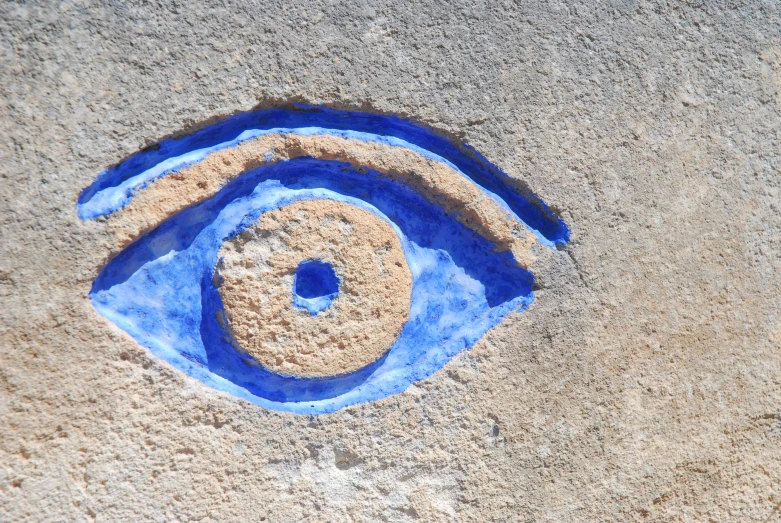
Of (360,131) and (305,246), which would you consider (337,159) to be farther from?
(305,246)

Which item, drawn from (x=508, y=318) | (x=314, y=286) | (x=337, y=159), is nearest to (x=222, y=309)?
(x=314, y=286)

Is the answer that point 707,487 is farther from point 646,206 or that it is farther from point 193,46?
point 193,46

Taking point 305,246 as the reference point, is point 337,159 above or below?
above

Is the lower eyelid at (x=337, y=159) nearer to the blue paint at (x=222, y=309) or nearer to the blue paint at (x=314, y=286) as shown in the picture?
the blue paint at (x=222, y=309)

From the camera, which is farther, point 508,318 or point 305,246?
point 508,318

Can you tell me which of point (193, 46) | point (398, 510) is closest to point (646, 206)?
point (398, 510)

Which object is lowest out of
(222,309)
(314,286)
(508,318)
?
(222,309)
